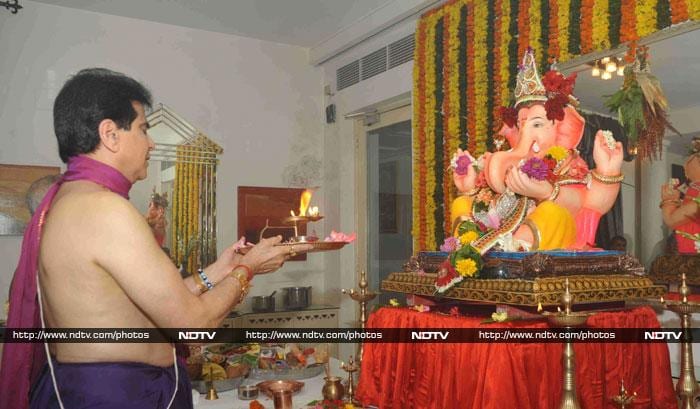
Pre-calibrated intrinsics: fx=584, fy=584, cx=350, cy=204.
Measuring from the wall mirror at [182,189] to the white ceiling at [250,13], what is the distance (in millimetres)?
966

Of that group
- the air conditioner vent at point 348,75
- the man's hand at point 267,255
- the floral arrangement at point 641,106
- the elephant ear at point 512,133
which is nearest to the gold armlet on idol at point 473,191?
the elephant ear at point 512,133

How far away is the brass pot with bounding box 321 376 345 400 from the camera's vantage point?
3.05m

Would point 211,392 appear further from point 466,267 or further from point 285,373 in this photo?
point 466,267

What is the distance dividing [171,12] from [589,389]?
202 inches

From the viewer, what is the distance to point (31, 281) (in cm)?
178

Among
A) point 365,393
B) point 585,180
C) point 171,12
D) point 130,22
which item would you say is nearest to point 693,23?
point 585,180

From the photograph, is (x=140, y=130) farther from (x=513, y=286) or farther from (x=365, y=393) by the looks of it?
(x=365, y=393)

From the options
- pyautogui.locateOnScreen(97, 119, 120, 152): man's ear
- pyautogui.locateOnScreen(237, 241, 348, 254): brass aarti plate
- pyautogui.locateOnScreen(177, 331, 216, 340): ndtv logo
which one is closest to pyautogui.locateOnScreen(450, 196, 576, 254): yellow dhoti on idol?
pyautogui.locateOnScreen(237, 241, 348, 254): brass aarti plate

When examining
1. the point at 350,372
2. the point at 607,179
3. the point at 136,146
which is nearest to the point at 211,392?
the point at 350,372

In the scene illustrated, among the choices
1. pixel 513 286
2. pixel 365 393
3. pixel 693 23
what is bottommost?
pixel 365 393

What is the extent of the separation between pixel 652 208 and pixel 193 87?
4.70 m

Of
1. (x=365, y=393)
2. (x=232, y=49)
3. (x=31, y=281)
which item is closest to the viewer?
(x=31, y=281)

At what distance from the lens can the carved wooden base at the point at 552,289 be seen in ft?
8.95

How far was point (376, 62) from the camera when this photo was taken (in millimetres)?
6113
